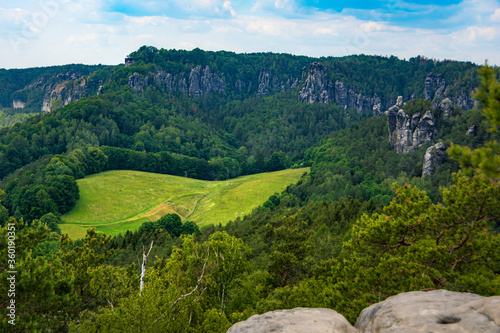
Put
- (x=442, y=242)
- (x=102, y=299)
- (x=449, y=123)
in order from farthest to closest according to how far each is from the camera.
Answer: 1. (x=449, y=123)
2. (x=102, y=299)
3. (x=442, y=242)

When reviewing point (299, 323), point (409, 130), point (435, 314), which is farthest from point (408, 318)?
point (409, 130)

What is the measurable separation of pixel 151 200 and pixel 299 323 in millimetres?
124948

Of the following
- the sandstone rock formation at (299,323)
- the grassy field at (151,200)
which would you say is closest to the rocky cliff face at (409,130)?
the grassy field at (151,200)

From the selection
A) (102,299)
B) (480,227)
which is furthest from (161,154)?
(480,227)

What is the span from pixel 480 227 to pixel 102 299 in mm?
24761

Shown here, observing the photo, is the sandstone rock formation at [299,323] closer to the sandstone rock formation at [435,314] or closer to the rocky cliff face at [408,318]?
the rocky cliff face at [408,318]

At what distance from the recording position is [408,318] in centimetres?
1098

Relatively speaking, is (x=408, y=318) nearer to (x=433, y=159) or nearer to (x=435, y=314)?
(x=435, y=314)

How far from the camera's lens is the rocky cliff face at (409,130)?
439 ft

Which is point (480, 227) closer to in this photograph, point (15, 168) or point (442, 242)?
point (442, 242)

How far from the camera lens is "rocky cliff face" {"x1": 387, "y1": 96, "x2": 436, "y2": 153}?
13375cm

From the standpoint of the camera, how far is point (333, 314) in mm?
13453

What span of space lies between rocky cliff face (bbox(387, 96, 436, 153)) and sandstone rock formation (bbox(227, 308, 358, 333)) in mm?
137634

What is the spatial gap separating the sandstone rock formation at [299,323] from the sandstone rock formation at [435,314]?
1049mm
